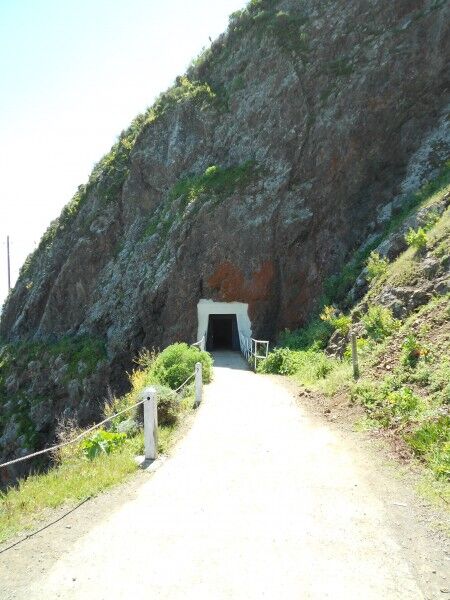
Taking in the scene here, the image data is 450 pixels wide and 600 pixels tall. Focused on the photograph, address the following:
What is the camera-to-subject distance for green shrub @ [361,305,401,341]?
1192 cm

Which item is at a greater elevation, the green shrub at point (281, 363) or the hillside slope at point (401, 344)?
the hillside slope at point (401, 344)

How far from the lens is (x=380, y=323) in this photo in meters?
12.4

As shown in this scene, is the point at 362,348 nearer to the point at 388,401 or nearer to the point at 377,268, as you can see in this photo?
the point at 388,401

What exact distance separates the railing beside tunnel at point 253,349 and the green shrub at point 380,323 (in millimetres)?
5847

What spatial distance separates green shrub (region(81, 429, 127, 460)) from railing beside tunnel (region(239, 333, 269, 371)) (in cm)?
979

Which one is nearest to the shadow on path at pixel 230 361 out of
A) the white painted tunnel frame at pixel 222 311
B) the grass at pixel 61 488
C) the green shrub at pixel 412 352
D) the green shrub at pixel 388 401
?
the white painted tunnel frame at pixel 222 311

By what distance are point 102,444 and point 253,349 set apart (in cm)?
1309

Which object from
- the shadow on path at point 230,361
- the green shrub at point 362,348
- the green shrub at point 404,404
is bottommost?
the shadow on path at point 230,361

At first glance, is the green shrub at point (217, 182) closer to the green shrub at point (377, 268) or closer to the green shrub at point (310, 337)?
the green shrub at point (310, 337)

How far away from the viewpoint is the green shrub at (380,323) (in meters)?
11.9

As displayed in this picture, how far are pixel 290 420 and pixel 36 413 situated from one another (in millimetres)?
21152

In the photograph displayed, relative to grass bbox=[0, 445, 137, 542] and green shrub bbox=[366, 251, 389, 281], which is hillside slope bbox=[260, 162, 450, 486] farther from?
grass bbox=[0, 445, 137, 542]

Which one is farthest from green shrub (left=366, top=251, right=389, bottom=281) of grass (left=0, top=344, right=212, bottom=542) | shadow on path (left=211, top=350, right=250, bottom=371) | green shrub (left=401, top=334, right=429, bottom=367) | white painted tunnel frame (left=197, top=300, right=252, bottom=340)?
grass (left=0, top=344, right=212, bottom=542)

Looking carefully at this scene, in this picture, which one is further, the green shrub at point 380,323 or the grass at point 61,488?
the green shrub at point 380,323
